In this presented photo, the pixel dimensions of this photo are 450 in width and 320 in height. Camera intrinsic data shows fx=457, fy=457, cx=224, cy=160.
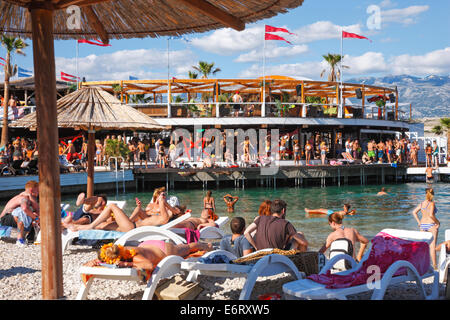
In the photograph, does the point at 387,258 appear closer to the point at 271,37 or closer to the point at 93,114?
the point at 93,114

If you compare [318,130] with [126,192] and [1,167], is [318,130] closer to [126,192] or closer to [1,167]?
[126,192]

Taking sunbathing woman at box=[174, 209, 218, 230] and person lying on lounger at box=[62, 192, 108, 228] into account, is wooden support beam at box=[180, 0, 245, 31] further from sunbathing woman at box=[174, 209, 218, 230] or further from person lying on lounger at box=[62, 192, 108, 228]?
person lying on lounger at box=[62, 192, 108, 228]

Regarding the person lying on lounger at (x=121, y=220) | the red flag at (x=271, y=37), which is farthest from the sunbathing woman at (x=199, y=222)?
the red flag at (x=271, y=37)

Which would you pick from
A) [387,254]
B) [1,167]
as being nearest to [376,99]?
[1,167]

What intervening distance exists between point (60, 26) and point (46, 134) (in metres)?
2.39

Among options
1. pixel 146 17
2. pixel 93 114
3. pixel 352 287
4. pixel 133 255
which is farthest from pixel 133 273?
pixel 93 114

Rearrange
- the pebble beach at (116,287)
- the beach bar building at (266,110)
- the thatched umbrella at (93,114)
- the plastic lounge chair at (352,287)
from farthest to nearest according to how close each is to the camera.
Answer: the beach bar building at (266,110) < the thatched umbrella at (93,114) < the pebble beach at (116,287) < the plastic lounge chair at (352,287)

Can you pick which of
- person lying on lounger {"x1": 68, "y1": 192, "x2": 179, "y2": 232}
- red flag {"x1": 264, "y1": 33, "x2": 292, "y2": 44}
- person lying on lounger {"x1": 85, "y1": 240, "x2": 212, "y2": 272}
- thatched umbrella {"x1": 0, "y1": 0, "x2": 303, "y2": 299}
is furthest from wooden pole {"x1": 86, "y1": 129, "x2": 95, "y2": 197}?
red flag {"x1": 264, "y1": 33, "x2": 292, "y2": 44}

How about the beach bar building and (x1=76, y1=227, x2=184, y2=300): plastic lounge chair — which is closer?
(x1=76, y1=227, x2=184, y2=300): plastic lounge chair

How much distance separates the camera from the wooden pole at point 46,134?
357 centimetres

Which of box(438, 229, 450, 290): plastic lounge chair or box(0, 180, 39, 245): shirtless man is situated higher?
box(0, 180, 39, 245): shirtless man

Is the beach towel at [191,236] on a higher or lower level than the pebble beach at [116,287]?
higher

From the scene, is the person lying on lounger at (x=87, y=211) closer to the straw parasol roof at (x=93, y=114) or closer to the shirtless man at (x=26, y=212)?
the shirtless man at (x=26, y=212)

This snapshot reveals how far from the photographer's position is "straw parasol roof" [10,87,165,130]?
30.1 feet
